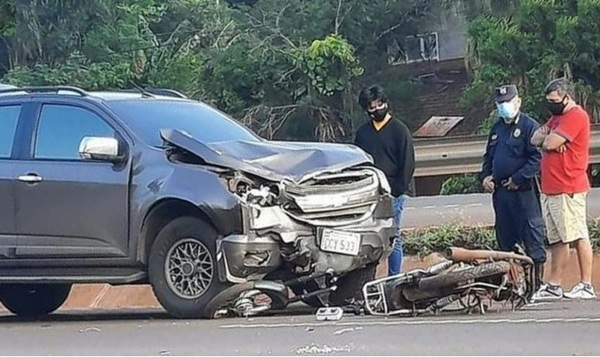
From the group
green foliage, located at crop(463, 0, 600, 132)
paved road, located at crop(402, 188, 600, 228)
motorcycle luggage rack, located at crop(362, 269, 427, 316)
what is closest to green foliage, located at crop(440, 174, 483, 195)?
paved road, located at crop(402, 188, 600, 228)

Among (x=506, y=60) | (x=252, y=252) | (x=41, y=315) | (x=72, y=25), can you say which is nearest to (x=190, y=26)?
(x=72, y=25)

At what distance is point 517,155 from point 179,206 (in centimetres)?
287

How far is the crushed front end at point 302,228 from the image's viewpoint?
9.48 meters

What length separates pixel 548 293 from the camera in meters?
10.7

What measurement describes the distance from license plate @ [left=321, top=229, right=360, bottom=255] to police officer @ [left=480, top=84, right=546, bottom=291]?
1.65 meters

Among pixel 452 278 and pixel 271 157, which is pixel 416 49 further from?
pixel 452 278

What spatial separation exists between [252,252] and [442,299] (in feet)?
4.53

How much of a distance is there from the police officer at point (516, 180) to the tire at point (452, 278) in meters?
1.54

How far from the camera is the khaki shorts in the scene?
10789 mm

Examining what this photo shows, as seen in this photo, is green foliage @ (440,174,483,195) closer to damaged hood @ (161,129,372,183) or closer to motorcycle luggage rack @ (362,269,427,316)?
damaged hood @ (161,129,372,183)

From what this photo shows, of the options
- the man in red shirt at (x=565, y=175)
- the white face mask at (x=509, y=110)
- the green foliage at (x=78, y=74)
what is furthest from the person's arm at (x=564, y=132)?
the green foliage at (x=78, y=74)

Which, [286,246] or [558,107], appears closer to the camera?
[286,246]

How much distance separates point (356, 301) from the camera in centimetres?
1008

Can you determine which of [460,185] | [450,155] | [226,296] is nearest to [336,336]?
[226,296]
